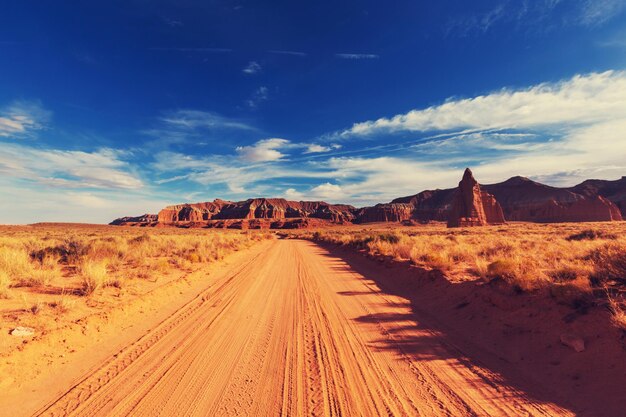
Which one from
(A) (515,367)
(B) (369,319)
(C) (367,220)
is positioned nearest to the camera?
(A) (515,367)

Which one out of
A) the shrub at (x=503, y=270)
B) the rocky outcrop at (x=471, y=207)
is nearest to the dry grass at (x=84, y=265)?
the shrub at (x=503, y=270)

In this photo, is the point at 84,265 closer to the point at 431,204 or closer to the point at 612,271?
the point at 612,271

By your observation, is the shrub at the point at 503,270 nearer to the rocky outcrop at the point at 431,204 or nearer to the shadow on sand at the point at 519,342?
the shadow on sand at the point at 519,342

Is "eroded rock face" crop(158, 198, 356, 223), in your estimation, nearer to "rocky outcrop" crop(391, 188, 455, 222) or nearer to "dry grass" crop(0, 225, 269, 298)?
"rocky outcrop" crop(391, 188, 455, 222)

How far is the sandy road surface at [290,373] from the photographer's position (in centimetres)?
374

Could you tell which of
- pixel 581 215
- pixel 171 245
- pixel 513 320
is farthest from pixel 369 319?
pixel 581 215

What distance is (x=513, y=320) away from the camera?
6531 millimetres

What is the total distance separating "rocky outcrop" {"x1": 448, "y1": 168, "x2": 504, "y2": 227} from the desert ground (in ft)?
241

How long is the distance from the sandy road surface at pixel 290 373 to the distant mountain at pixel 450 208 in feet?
329

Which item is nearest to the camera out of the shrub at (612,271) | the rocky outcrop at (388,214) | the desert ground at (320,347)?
the desert ground at (320,347)

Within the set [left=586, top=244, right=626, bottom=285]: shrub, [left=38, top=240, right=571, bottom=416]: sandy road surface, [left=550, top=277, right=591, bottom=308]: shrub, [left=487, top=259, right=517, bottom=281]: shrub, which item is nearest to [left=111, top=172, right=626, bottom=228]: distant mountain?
[left=487, top=259, right=517, bottom=281]: shrub

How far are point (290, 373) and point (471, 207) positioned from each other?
82.0 m

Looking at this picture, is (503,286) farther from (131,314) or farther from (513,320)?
(131,314)

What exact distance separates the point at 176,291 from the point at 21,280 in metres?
4.26
